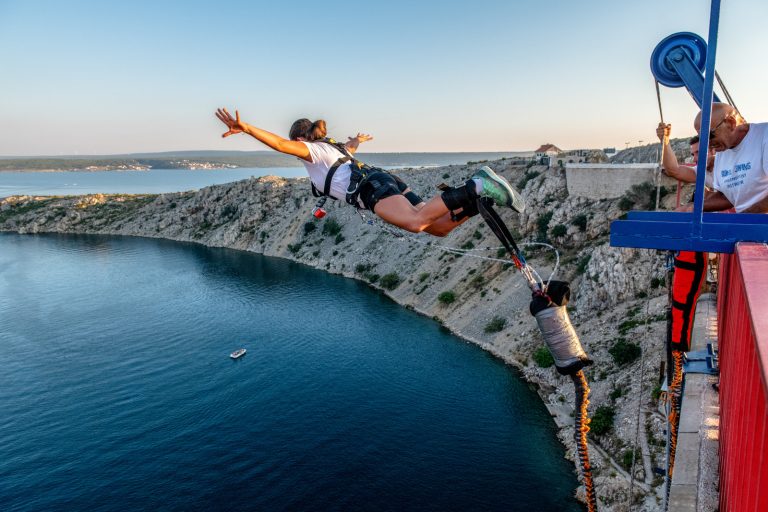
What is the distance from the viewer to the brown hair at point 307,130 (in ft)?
35.4

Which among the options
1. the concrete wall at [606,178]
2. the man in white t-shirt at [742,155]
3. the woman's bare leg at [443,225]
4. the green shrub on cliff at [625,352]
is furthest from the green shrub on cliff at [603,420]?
the man in white t-shirt at [742,155]

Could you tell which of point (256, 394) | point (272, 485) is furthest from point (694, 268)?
point (256, 394)

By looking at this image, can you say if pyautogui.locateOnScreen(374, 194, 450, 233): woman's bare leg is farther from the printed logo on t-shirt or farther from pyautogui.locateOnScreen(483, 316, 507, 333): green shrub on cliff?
pyautogui.locateOnScreen(483, 316, 507, 333): green shrub on cliff

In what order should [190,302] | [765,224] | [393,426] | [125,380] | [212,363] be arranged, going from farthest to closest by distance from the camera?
[190,302]
[212,363]
[125,380]
[393,426]
[765,224]

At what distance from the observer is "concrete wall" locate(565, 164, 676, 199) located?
173ft

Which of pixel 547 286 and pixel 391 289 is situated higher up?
pixel 547 286

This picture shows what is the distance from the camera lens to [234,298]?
7900 cm

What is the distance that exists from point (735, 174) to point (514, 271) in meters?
54.4

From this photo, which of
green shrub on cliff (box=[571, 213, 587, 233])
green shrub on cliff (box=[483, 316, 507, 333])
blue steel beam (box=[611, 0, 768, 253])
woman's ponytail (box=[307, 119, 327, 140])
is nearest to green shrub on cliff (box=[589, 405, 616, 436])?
green shrub on cliff (box=[483, 316, 507, 333])

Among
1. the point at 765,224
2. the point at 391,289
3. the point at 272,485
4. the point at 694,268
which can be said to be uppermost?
the point at 765,224

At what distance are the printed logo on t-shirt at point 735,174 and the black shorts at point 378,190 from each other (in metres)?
5.37

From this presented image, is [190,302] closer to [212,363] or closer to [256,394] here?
[212,363]

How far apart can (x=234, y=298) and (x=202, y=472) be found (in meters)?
45.6

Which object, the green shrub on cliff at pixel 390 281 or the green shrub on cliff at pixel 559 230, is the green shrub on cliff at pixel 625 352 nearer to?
the green shrub on cliff at pixel 559 230
